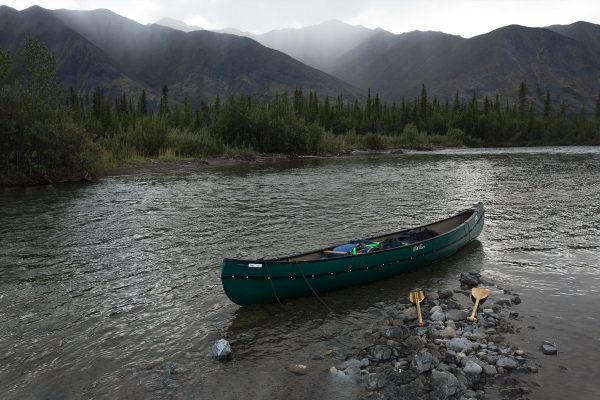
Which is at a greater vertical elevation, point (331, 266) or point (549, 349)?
point (331, 266)

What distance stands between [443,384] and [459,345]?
1792 millimetres

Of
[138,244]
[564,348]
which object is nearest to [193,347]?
[564,348]

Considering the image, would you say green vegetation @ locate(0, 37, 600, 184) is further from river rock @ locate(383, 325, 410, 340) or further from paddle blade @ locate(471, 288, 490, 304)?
paddle blade @ locate(471, 288, 490, 304)

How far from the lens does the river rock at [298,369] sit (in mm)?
9639

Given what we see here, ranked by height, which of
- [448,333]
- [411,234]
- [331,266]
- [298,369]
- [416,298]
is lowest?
[298,369]

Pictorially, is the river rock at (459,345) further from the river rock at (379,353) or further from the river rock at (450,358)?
the river rock at (379,353)

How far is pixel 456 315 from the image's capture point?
12047 millimetres

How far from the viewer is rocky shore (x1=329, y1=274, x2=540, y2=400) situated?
28.4 ft

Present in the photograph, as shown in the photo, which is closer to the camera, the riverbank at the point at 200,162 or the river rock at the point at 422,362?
the river rock at the point at 422,362

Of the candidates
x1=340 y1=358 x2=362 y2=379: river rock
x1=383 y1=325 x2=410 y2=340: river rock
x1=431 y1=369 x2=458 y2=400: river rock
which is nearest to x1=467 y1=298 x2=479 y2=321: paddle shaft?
x1=383 y1=325 x2=410 y2=340: river rock

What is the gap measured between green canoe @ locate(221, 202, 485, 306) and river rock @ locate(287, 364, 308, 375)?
3248 millimetres

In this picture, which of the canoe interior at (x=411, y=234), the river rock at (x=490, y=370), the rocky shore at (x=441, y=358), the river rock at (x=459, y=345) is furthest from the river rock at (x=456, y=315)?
the canoe interior at (x=411, y=234)

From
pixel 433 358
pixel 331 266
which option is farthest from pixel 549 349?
pixel 331 266

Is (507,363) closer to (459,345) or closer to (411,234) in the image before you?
(459,345)
